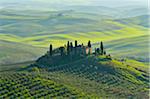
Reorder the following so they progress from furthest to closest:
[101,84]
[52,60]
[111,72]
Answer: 1. [52,60]
2. [111,72]
3. [101,84]

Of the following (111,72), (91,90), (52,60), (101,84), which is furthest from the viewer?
(52,60)

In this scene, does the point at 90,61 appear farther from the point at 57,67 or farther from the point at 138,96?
the point at 138,96

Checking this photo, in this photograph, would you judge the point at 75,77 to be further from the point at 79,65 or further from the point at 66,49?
the point at 66,49

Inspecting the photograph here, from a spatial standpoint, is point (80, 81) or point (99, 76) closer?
point (80, 81)

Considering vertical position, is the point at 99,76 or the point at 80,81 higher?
the point at 99,76

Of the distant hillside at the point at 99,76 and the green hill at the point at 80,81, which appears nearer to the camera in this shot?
the green hill at the point at 80,81

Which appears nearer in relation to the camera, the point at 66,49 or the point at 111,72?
the point at 111,72

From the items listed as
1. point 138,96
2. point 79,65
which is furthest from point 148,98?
point 79,65

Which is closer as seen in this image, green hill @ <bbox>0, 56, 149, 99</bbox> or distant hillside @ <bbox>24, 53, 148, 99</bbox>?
green hill @ <bbox>0, 56, 149, 99</bbox>

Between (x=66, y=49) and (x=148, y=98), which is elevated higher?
(x=66, y=49)
